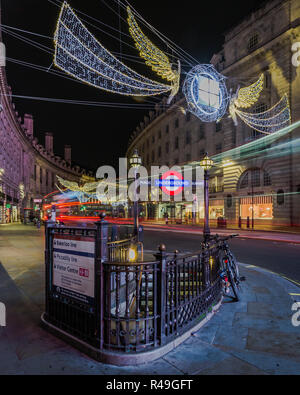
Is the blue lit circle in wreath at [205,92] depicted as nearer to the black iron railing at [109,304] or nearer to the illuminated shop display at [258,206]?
the black iron railing at [109,304]

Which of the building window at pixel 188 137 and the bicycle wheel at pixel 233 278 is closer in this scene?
the bicycle wheel at pixel 233 278

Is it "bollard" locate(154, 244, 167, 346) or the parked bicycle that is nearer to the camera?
"bollard" locate(154, 244, 167, 346)

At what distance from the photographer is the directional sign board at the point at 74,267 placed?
4.05 meters

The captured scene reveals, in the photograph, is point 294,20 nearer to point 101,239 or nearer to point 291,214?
point 291,214

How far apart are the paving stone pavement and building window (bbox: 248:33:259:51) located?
116 ft

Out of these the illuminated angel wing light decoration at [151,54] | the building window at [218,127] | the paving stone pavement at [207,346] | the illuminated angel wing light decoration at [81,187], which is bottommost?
the paving stone pavement at [207,346]

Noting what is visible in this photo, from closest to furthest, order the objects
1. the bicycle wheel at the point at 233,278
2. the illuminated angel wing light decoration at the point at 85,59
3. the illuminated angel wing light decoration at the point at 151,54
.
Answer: the bicycle wheel at the point at 233,278, the illuminated angel wing light decoration at the point at 85,59, the illuminated angel wing light decoration at the point at 151,54

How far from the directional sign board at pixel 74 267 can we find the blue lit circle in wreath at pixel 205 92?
9277 mm

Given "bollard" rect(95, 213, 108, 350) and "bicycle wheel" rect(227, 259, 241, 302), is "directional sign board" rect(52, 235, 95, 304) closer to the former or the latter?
"bollard" rect(95, 213, 108, 350)

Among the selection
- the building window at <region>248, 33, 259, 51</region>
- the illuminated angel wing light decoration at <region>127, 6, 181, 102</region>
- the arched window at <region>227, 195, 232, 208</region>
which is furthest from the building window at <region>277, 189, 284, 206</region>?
the illuminated angel wing light decoration at <region>127, 6, 181, 102</region>

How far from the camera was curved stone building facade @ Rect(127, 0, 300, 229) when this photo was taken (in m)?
29.3

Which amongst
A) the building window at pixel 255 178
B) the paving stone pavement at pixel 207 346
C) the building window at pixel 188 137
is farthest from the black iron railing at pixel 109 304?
the building window at pixel 188 137

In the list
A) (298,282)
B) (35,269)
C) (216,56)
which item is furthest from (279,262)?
(216,56)
